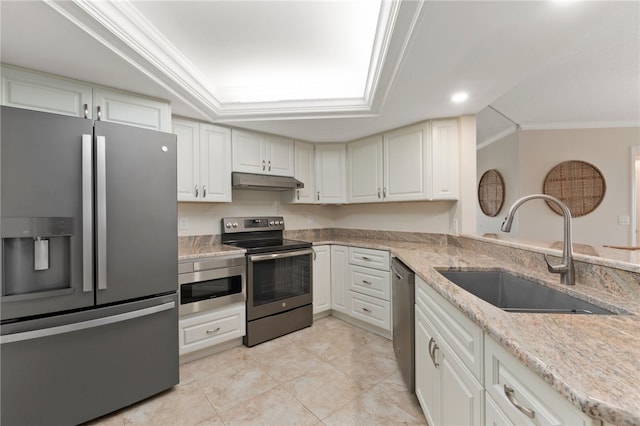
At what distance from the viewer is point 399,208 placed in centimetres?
327

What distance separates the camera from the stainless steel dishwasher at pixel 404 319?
1.74 meters

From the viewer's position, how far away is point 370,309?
2.73 m

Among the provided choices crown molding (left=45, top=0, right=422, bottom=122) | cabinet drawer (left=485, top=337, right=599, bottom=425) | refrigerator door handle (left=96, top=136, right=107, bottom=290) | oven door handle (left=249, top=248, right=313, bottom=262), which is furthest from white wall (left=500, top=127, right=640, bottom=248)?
refrigerator door handle (left=96, top=136, right=107, bottom=290)

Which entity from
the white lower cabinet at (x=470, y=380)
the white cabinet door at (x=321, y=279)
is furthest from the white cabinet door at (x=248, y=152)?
the white lower cabinet at (x=470, y=380)

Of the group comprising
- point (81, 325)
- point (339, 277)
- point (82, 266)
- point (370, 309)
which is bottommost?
point (370, 309)

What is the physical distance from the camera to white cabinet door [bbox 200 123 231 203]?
260 cm

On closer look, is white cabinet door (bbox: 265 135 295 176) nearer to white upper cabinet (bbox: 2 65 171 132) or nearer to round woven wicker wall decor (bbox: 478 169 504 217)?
white upper cabinet (bbox: 2 65 171 132)

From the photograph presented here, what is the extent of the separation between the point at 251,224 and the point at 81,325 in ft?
5.86

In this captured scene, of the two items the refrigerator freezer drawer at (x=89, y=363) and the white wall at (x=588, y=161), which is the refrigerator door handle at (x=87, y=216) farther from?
the white wall at (x=588, y=161)

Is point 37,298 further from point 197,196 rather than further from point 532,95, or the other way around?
point 532,95

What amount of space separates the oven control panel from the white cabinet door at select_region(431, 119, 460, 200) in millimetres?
1786

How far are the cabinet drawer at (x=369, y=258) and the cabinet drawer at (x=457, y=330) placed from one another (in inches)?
43.5

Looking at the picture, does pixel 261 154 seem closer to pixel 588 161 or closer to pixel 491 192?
pixel 491 192

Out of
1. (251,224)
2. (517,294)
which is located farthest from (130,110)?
(517,294)
